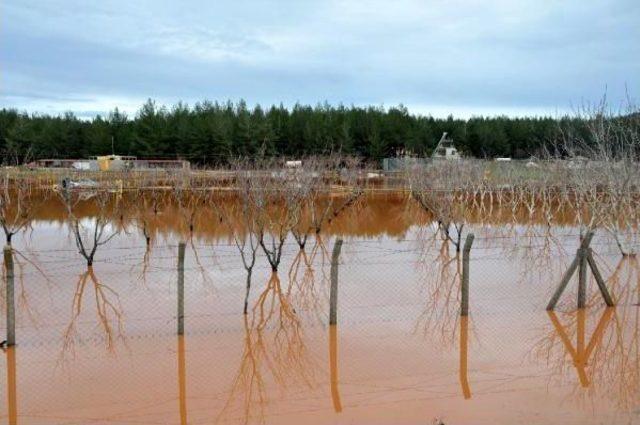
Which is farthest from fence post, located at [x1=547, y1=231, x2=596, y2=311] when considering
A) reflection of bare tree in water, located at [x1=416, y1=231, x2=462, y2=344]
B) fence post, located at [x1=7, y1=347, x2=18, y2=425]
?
fence post, located at [x1=7, y1=347, x2=18, y2=425]

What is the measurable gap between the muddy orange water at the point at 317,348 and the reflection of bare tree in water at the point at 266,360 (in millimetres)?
26

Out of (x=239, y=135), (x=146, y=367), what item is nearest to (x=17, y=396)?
(x=146, y=367)

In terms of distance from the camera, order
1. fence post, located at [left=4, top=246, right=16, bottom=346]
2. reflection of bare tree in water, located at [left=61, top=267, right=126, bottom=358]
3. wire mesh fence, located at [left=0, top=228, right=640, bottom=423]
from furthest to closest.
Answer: reflection of bare tree in water, located at [left=61, top=267, right=126, bottom=358] → fence post, located at [left=4, top=246, right=16, bottom=346] → wire mesh fence, located at [left=0, top=228, right=640, bottom=423]

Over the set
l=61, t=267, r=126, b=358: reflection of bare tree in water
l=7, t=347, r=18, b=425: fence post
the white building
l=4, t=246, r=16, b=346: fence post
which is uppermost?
the white building

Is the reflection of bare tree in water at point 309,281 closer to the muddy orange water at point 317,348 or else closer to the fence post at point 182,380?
the muddy orange water at point 317,348

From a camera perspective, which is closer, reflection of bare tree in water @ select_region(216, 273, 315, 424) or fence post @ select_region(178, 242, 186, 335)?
reflection of bare tree in water @ select_region(216, 273, 315, 424)

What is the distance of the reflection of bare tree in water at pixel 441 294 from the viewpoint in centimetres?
944

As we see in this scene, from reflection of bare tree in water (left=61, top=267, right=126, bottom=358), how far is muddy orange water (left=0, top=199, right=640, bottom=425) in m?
0.04

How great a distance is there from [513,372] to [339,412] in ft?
7.73

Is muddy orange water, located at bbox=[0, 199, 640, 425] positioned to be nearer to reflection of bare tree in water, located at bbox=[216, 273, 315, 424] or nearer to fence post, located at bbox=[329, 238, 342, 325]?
reflection of bare tree in water, located at bbox=[216, 273, 315, 424]

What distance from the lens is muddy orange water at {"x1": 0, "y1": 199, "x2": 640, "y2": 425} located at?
655 cm

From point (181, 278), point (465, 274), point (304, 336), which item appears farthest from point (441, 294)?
point (181, 278)

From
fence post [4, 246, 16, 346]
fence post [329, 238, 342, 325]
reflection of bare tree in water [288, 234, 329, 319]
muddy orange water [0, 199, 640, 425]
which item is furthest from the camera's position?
reflection of bare tree in water [288, 234, 329, 319]

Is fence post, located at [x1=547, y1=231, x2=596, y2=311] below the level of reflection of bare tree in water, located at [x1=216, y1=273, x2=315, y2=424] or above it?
above
